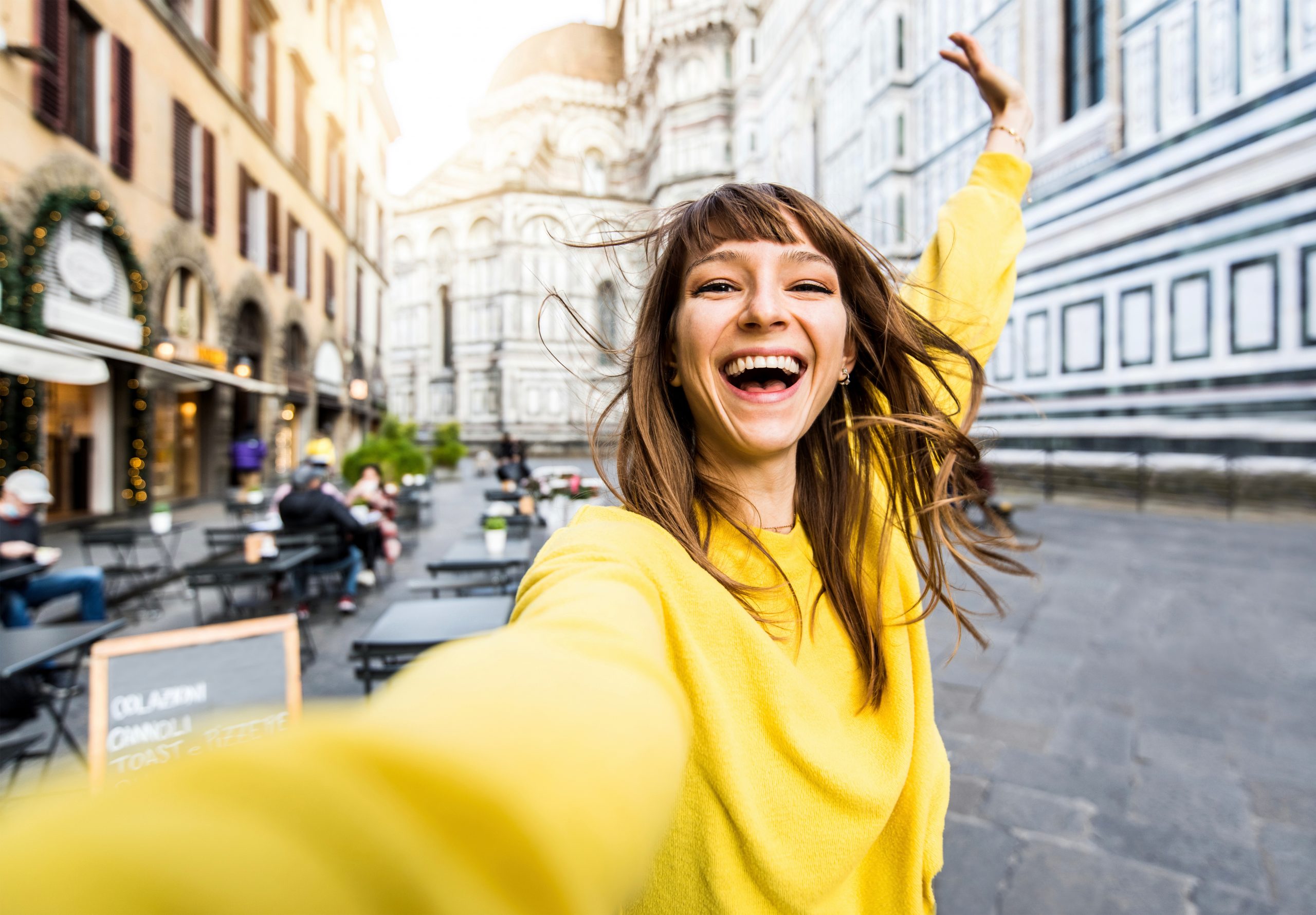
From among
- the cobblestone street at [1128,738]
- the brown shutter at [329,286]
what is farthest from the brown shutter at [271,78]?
the cobblestone street at [1128,738]

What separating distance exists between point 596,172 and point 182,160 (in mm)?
31393

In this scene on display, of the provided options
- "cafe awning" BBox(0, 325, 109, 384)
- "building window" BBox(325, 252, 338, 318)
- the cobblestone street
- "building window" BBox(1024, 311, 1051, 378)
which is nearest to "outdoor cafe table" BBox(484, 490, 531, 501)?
the cobblestone street

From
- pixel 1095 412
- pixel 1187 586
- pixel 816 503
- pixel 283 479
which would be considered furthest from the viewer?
pixel 283 479

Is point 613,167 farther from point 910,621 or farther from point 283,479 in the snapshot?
point 910,621

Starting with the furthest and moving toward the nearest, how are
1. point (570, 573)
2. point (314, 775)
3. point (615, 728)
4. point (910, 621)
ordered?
point (910, 621), point (570, 573), point (615, 728), point (314, 775)

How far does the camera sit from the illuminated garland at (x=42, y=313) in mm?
7082

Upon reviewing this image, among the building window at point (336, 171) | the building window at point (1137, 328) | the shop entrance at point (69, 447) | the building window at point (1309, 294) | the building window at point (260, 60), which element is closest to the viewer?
the building window at point (1309, 294)

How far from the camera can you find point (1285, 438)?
26.7 feet

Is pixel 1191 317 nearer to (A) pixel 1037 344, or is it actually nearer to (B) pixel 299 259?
(A) pixel 1037 344

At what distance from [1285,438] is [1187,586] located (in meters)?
4.81

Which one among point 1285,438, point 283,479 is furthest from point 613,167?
point 1285,438

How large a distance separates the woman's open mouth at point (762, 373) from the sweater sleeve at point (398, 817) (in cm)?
57

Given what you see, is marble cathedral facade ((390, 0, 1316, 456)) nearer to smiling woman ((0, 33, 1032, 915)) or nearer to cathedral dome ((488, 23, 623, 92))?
smiling woman ((0, 33, 1032, 915))

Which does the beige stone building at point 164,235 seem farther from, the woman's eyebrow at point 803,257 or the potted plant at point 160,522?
the woman's eyebrow at point 803,257
